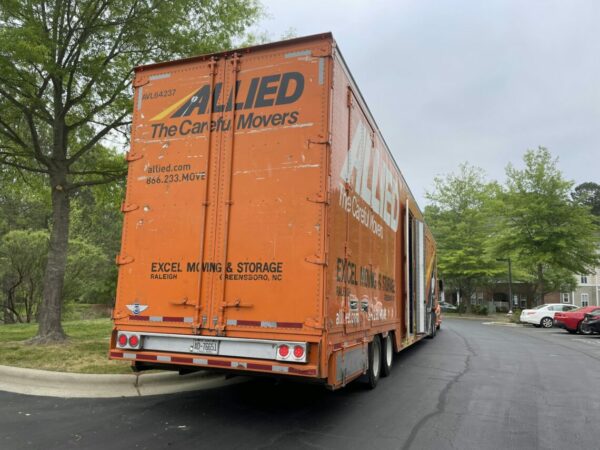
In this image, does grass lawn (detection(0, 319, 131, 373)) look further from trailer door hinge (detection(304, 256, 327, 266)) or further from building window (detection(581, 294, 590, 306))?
building window (detection(581, 294, 590, 306))

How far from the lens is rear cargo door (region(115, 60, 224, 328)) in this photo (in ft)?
18.5

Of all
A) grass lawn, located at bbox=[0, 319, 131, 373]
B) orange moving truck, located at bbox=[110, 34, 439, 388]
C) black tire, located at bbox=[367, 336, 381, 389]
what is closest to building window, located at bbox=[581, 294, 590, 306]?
black tire, located at bbox=[367, 336, 381, 389]

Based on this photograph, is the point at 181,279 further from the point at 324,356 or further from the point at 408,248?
the point at 408,248

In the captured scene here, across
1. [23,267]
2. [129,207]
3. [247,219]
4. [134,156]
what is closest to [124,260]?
[129,207]

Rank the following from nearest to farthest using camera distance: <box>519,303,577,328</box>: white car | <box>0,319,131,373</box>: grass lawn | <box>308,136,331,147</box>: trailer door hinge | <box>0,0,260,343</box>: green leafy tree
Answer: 1. <box>308,136,331,147</box>: trailer door hinge
2. <box>0,319,131,373</box>: grass lawn
3. <box>0,0,260,343</box>: green leafy tree
4. <box>519,303,577,328</box>: white car

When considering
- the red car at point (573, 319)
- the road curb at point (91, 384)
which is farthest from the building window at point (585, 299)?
the road curb at point (91, 384)

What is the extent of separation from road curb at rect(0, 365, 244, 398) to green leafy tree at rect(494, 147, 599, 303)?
28126mm

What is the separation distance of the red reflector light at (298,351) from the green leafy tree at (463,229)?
33834mm

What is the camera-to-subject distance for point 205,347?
5.30 meters

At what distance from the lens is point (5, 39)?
847 cm

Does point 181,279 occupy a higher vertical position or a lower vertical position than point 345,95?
lower

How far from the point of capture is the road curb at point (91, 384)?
21.9 feet

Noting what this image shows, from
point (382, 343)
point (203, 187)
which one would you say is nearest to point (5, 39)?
point (203, 187)

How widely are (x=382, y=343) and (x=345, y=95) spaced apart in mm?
4341
